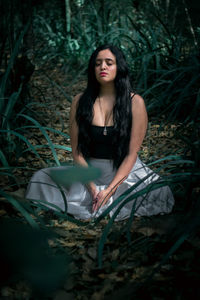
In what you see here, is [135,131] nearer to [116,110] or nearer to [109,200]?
[116,110]

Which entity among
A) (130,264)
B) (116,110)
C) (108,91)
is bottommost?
(130,264)

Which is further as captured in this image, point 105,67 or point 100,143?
point 100,143

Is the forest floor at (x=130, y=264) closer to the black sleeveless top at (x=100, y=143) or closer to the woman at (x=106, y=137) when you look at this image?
the woman at (x=106, y=137)

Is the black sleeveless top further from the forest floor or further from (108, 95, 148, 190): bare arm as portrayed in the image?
the forest floor

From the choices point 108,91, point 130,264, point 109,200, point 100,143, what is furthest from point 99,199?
point 108,91

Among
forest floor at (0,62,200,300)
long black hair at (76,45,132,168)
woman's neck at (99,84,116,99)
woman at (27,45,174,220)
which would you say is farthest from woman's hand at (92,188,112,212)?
woman's neck at (99,84,116,99)

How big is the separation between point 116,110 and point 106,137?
18 centimetres

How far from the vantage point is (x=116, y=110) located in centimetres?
167

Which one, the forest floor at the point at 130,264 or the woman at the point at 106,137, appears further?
the woman at the point at 106,137

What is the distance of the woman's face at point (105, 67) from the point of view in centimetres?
159

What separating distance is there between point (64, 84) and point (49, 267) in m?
3.96

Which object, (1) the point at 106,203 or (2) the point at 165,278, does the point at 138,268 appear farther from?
(1) the point at 106,203

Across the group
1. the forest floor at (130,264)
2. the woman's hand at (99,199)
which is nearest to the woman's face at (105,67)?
the woman's hand at (99,199)

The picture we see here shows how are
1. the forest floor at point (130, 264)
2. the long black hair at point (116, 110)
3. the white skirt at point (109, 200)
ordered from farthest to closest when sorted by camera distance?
the long black hair at point (116, 110) → the white skirt at point (109, 200) → the forest floor at point (130, 264)
